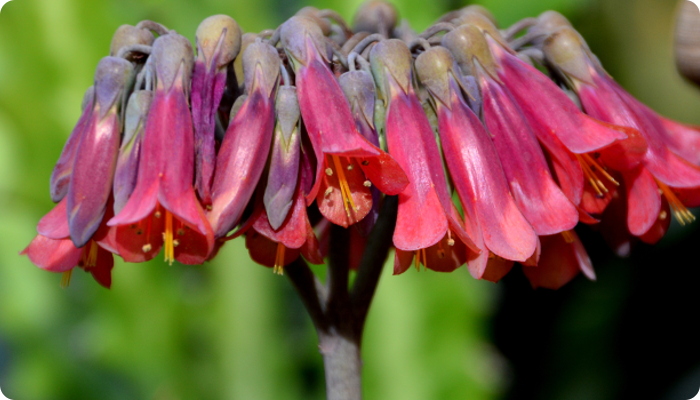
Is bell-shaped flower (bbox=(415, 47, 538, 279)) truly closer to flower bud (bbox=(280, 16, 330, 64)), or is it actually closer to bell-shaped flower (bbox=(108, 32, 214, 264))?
flower bud (bbox=(280, 16, 330, 64))

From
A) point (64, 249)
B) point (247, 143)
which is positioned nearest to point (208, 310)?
point (64, 249)

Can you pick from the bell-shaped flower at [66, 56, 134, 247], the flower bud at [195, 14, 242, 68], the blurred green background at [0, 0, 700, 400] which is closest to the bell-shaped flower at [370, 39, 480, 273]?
the flower bud at [195, 14, 242, 68]

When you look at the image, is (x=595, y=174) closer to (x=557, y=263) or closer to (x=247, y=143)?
(x=557, y=263)

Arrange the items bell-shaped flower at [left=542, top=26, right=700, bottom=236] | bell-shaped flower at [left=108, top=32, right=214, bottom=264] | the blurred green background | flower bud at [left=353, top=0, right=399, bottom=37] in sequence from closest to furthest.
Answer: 1. bell-shaped flower at [left=108, top=32, right=214, bottom=264]
2. bell-shaped flower at [left=542, top=26, right=700, bottom=236]
3. flower bud at [left=353, top=0, right=399, bottom=37]
4. the blurred green background

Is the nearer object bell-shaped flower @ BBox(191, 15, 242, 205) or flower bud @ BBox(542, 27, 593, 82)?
bell-shaped flower @ BBox(191, 15, 242, 205)

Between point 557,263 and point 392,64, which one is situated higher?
point 392,64

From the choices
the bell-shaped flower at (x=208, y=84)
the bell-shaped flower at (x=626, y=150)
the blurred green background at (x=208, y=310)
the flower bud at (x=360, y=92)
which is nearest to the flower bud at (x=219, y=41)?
the bell-shaped flower at (x=208, y=84)
